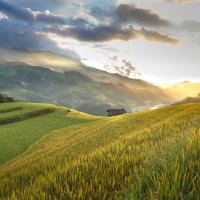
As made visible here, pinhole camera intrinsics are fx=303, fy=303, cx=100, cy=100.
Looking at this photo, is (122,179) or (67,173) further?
(67,173)

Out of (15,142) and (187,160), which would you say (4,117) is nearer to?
(15,142)

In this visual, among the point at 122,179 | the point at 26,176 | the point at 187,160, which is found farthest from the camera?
the point at 26,176

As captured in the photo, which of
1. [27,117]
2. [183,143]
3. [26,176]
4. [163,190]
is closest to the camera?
[163,190]

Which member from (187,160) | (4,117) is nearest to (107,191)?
(187,160)

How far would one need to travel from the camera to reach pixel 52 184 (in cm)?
729

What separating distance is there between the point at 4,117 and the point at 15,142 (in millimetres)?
27885

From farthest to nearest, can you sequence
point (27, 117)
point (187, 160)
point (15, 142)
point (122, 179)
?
point (27, 117) < point (15, 142) < point (122, 179) < point (187, 160)

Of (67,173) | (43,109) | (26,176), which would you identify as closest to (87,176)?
(67,173)

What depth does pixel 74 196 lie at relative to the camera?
20.1 ft

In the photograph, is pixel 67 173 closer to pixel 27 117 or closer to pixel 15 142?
Answer: pixel 15 142

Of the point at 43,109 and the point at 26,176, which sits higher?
the point at 43,109

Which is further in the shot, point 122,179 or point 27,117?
point 27,117

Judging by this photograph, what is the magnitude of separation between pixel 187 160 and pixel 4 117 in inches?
2446

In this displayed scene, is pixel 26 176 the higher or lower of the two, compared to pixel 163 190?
lower
